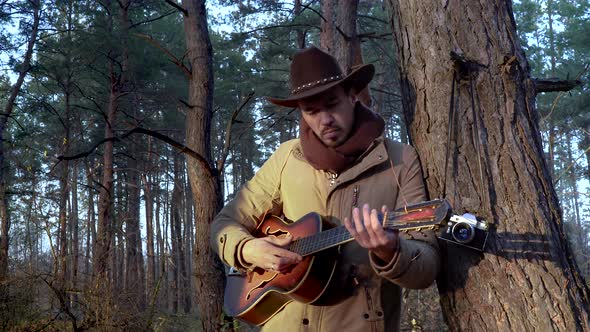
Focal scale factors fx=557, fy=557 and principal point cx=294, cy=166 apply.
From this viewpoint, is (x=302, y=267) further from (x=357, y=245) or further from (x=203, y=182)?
(x=203, y=182)

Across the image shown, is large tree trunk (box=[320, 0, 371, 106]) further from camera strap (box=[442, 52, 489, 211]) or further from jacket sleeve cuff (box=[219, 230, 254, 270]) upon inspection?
camera strap (box=[442, 52, 489, 211])

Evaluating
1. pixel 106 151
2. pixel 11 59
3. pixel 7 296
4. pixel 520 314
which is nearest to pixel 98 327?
pixel 7 296

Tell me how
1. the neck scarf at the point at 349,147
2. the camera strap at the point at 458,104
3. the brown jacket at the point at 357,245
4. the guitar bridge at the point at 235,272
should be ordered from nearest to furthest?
1. the brown jacket at the point at 357,245
2. the camera strap at the point at 458,104
3. the neck scarf at the point at 349,147
4. the guitar bridge at the point at 235,272

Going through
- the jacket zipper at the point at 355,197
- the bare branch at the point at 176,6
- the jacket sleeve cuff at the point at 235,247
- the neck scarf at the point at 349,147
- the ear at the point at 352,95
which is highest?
the bare branch at the point at 176,6

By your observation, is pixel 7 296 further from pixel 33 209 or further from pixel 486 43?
pixel 486 43

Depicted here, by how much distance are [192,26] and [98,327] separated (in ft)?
15.2

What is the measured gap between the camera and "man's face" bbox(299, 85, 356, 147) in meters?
3.08

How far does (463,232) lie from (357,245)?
65 cm

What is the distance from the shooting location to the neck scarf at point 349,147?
2994 mm

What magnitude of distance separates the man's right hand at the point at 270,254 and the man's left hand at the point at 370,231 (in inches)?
25.7

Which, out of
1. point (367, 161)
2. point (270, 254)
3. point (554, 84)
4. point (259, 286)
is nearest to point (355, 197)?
point (367, 161)

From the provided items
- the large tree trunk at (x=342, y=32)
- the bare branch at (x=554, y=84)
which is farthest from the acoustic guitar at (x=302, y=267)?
the large tree trunk at (x=342, y=32)

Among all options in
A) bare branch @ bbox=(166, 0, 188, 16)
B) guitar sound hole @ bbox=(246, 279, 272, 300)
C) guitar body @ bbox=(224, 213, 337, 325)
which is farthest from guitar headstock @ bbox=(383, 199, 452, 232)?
bare branch @ bbox=(166, 0, 188, 16)

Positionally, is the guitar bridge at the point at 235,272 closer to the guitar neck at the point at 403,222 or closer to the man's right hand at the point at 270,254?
the man's right hand at the point at 270,254
